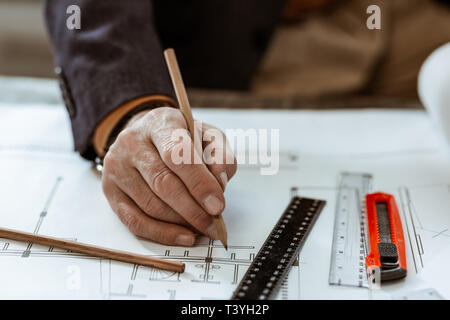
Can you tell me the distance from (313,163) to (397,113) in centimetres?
21

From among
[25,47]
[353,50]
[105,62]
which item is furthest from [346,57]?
[25,47]

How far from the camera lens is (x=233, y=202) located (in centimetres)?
61

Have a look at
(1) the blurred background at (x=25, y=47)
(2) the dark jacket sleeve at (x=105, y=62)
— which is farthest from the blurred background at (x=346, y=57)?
(1) the blurred background at (x=25, y=47)

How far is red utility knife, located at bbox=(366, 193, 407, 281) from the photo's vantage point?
48 centimetres

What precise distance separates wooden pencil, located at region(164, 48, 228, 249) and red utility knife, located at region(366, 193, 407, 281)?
137 mm

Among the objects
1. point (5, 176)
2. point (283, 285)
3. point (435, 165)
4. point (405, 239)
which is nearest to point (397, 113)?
point (435, 165)

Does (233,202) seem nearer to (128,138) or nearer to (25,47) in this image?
(128,138)

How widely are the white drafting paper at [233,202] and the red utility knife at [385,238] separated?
0.01m

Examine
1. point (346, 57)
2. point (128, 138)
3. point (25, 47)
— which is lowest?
point (128, 138)

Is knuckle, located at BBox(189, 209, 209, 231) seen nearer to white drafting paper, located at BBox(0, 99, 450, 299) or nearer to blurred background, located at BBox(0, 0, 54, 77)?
white drafting paper, located at BBox(0, 99, 450, 299)

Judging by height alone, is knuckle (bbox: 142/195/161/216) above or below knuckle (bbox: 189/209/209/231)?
above

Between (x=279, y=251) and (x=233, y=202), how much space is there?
111mm

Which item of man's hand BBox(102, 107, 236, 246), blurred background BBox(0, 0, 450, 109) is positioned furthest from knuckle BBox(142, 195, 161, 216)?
blurred background BBox(0, 0, 450, 109)
